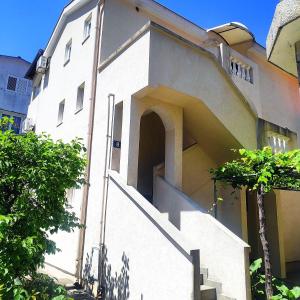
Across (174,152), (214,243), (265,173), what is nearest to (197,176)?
(174,152)

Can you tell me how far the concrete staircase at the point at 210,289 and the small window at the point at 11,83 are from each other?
988 inches

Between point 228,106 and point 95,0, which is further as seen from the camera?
point 95,0

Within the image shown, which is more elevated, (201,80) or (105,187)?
(201,80)

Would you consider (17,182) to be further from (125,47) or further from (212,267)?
(125,47)

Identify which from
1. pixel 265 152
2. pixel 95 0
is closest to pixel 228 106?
pixel 265 152

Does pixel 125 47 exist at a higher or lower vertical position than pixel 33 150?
higher

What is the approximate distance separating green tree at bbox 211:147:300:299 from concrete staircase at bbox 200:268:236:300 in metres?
0.91

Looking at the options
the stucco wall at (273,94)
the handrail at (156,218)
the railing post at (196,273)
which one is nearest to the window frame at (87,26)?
the handrail at (156,218)

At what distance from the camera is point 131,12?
11.7 metres

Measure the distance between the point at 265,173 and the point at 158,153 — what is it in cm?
603

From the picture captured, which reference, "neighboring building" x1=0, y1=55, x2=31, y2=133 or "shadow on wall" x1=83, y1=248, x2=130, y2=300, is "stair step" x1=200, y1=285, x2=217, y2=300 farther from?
"neighboring building" x1=0, y1=55, x2=31, y2=133

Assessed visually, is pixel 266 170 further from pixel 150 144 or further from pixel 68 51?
pixel 68 51

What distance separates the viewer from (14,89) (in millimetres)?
26672

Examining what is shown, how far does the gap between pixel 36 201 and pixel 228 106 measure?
604 centimetres
